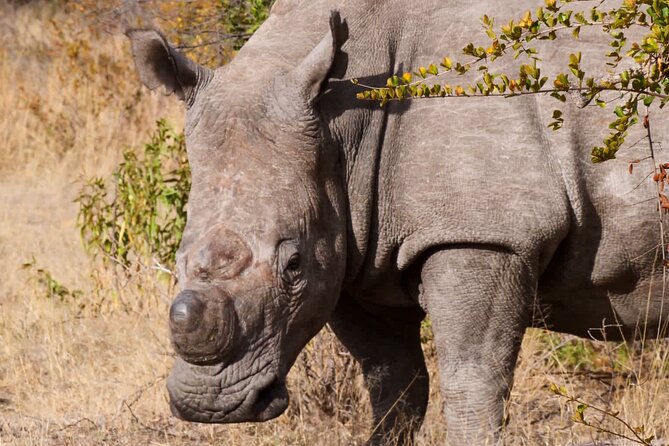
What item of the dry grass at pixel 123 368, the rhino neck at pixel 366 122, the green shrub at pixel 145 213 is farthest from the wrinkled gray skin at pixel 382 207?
the green shrub at pixel 145 213

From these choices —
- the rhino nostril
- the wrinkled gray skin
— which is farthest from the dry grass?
the rhino nostril

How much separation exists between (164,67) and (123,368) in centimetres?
231

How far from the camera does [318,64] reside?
13.3 feet

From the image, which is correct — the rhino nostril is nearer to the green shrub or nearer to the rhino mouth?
the rhino mouth

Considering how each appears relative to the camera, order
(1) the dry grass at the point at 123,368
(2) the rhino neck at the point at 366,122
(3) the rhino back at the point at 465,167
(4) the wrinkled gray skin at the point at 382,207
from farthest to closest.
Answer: (1) the dry grass at the point at 123,368, (2) the rhino neck at the point at 366,122, (3) the rhino back at the point at 465,167, (4) the wrinkled gray skin at the point at 382,207

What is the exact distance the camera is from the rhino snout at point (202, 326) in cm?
381

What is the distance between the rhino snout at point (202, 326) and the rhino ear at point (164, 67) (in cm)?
83

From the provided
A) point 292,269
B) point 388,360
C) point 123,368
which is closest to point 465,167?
point 292,269

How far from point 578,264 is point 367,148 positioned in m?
0.85

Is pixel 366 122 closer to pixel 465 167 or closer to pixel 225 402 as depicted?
pixel 465 167

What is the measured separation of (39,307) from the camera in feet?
23.6

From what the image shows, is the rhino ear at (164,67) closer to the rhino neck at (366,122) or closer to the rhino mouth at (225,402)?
the rhino neck at (366,122)

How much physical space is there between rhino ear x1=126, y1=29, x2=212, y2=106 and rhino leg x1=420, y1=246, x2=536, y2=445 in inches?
40.1

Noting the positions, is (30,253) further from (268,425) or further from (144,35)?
(144,35)
